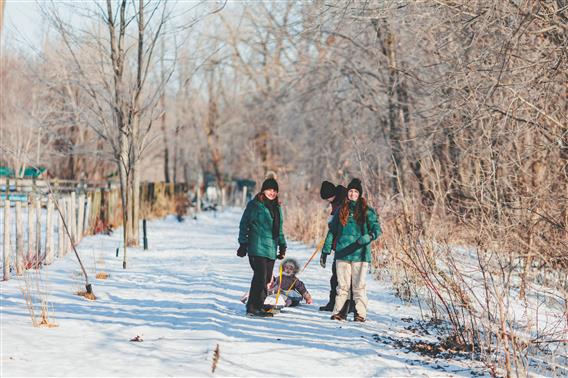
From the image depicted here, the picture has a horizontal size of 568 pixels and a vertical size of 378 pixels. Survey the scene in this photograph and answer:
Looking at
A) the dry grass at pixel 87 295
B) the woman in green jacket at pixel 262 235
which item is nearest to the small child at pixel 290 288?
the woman in green jacket at pixel 262 235

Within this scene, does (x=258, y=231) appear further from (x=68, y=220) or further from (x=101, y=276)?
(x=68, y=220)

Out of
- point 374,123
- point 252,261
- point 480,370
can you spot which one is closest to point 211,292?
point 252,261

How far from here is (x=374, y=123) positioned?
24.4 m

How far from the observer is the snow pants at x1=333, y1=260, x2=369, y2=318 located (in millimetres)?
8828

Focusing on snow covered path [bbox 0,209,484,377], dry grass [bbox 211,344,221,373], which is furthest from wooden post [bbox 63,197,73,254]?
dry grass [bbox 211,344,221,373]

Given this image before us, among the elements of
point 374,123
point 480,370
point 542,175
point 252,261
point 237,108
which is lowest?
point 480,370

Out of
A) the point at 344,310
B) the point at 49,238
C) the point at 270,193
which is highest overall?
the point at 270,193

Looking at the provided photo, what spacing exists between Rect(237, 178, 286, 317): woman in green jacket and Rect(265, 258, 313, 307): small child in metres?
0.44

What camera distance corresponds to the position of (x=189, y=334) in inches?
306

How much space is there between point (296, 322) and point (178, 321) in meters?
1.37

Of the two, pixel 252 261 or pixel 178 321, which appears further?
pixel 252 261

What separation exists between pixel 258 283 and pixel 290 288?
2.44 ft

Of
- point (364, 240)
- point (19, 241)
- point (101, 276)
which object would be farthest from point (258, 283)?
point (19, 241)

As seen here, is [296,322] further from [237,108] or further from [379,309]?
[237,108]
